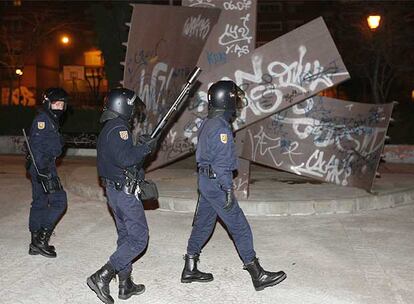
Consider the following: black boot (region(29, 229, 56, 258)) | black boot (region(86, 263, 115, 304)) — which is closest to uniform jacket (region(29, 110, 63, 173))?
black boot (region(29, 229, 56, 258))

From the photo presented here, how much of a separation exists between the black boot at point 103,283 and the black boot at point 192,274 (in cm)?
83

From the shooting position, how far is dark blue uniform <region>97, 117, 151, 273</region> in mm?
4426

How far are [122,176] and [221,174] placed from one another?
2.97 ft

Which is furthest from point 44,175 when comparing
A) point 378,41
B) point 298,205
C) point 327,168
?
point 378,41

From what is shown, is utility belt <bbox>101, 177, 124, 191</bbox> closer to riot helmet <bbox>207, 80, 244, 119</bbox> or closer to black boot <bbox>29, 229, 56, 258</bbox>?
riot helmet <bbox>207, 80, 244, 119</bbox>

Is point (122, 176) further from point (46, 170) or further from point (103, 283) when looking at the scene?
point (46, 170)

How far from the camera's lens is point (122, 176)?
4.53 metres

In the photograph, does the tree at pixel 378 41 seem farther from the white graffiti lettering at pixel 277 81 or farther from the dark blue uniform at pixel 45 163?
the dark blue uniform at pixel 45 163

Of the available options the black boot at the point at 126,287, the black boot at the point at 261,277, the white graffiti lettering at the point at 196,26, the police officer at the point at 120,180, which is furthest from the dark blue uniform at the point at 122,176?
the white graffiti lettering at the point at 196,26

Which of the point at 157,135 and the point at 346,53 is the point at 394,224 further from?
the point at 346,53

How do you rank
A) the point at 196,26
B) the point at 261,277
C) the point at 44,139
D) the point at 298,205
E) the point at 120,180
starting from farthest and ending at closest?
the point at 196,26 → the point at 298,205 → the point at 44,139 → the point at 261,277 → the point at 120,180

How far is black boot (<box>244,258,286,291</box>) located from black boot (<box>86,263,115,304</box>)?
129 cm

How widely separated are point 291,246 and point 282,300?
1.84 metres

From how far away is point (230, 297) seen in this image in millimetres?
4746
